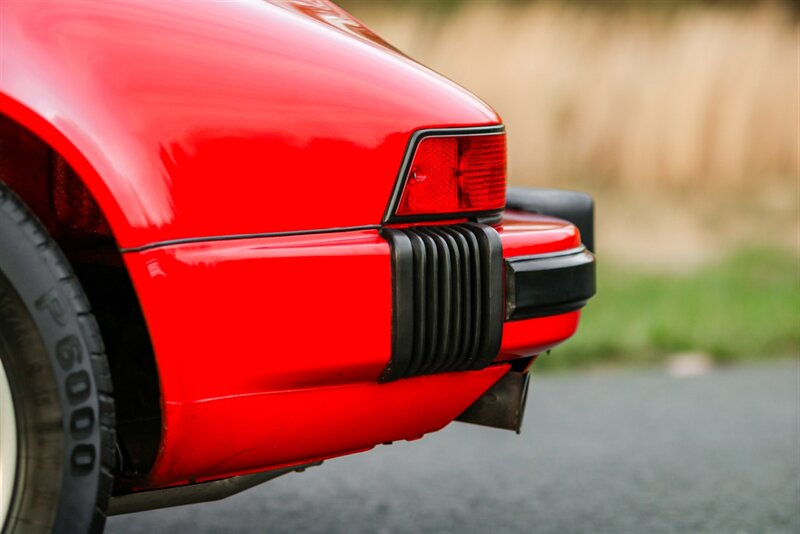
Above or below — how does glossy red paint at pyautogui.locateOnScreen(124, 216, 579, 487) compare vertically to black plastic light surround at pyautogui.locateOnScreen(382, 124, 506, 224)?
below

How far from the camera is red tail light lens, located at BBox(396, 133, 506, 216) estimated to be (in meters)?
2.37

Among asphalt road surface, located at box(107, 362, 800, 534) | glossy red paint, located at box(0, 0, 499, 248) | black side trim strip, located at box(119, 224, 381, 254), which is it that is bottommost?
asphalt road surface, located at box(107, 362, 800, 534)

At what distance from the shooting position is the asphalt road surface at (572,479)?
3377mm

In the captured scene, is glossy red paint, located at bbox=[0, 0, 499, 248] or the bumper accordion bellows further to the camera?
the bumper accordion bellows

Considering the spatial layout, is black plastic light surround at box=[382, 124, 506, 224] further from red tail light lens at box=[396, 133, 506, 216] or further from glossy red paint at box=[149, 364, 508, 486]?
glossy red paint at box=[149, 364, 508, 486]

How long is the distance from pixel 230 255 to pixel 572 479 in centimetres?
197

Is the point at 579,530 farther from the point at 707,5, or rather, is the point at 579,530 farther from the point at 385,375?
the point at 707,5

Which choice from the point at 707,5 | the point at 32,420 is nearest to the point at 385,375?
the point at 32,420

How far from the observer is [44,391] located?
2.05m

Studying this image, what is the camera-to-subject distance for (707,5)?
893cm

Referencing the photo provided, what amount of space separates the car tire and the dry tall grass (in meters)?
6.60

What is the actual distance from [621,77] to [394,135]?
670 cm

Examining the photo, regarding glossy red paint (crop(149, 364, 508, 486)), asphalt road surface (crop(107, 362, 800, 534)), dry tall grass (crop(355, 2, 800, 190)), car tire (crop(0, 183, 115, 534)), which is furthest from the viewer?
dry tall grass (crop(355, 2, 800, 190))

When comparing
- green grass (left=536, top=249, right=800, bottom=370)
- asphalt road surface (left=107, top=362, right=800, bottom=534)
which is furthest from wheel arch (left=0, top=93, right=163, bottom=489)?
green grass (left=536, top=249, right=800, bottom=370)
